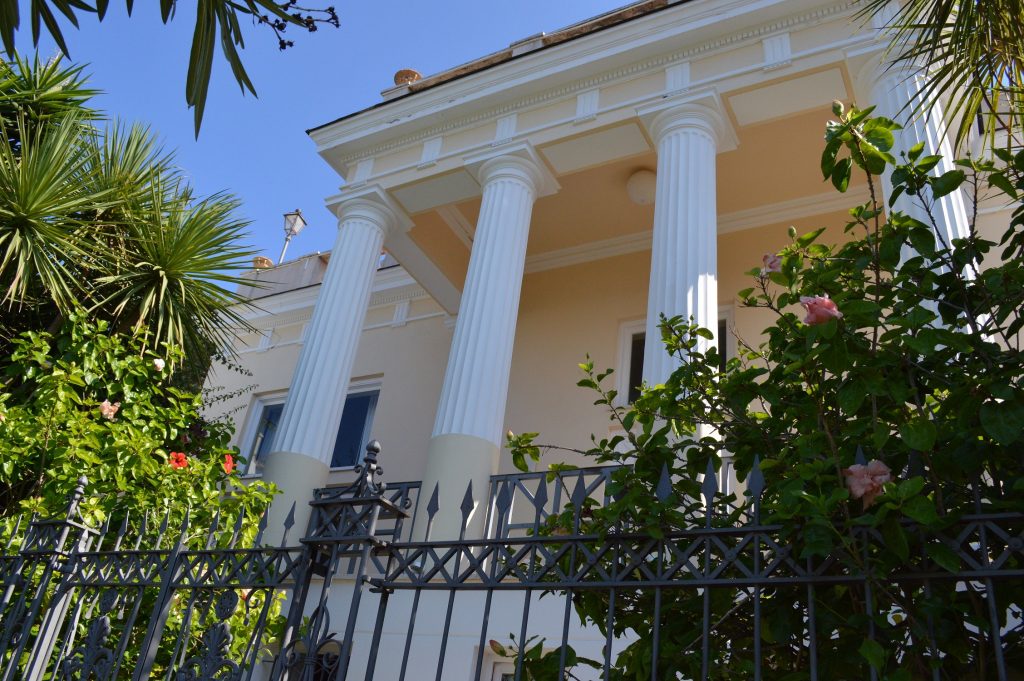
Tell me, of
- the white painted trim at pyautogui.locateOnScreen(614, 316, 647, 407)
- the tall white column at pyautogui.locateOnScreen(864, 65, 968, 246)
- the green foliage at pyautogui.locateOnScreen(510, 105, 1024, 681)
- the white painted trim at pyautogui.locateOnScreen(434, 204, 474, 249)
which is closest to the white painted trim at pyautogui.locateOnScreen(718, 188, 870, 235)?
the white painted trim at pyautogui.locateOnScreen(614, 316, 647, 407)

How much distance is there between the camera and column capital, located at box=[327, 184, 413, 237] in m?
9.97

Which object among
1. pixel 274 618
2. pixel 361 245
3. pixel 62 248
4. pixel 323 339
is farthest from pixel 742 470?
pixel 361 245

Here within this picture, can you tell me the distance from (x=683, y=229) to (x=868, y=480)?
5.52 metres

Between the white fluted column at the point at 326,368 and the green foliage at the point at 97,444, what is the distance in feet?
4.50

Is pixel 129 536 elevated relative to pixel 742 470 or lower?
elevated

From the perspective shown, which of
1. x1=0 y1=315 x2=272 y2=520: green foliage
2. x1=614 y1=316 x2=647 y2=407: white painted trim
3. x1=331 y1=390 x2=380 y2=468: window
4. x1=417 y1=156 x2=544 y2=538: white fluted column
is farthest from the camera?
x1=331 y1=390 x2=380 y2=468: window

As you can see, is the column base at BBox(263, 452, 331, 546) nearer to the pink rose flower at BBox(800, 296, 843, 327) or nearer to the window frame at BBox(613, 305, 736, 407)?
the window frame at BBox(613, 305, 736, 407)

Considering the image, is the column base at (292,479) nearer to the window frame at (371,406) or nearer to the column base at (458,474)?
the column base at (458,474)

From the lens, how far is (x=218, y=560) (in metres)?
3.39

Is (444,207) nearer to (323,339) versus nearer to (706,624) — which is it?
(323,339)

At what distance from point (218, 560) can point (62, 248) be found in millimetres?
4635

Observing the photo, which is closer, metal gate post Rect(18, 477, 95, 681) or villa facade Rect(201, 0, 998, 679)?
metal gate post Rect(18, 477, 95, 681)

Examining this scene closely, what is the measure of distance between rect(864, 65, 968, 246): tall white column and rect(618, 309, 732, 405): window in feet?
9.97

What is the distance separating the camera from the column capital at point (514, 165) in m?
9.04
